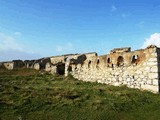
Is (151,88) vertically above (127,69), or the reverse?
(127,69)

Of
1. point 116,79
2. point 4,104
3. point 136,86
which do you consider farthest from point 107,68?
point 4,104

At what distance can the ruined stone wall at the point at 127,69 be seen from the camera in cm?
1773

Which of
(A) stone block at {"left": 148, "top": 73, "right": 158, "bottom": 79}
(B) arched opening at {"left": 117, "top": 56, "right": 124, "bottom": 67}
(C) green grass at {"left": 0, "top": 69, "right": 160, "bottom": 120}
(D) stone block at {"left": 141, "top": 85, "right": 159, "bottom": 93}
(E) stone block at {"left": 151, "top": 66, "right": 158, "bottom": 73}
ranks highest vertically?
(B) arched opening at {"left": 117, "top": 56, "right": 124, "bottom": 67}

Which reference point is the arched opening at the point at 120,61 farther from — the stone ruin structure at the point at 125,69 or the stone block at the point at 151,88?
the stone block at the point at 151,88

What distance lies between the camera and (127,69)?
20.1 m

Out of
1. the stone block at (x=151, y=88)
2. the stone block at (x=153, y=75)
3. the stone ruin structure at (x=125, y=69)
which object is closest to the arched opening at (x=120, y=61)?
the stone ruin structure at (x=125, y=69)

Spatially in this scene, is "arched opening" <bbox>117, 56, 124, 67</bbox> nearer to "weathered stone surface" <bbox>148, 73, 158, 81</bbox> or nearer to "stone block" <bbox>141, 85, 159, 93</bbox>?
"stone block" <bbox>141, 85, 159, 93</bbox>

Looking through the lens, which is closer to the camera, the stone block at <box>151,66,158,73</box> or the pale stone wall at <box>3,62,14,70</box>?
the stone block at <box>151,66,158,73</box>

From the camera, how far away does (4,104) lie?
1441 cm

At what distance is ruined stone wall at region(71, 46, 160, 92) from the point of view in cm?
1773

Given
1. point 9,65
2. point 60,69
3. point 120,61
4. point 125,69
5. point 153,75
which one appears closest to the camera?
point 153,75

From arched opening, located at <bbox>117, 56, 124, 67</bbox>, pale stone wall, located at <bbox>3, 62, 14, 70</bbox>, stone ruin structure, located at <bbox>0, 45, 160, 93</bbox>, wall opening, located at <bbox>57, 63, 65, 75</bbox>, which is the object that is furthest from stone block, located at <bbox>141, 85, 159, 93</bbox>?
pale stone wall, located at <bbox>3, 62, 14, 70</bbox>

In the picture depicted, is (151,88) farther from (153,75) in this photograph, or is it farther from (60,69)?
(60,69)

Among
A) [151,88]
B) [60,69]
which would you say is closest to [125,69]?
[151,88]
